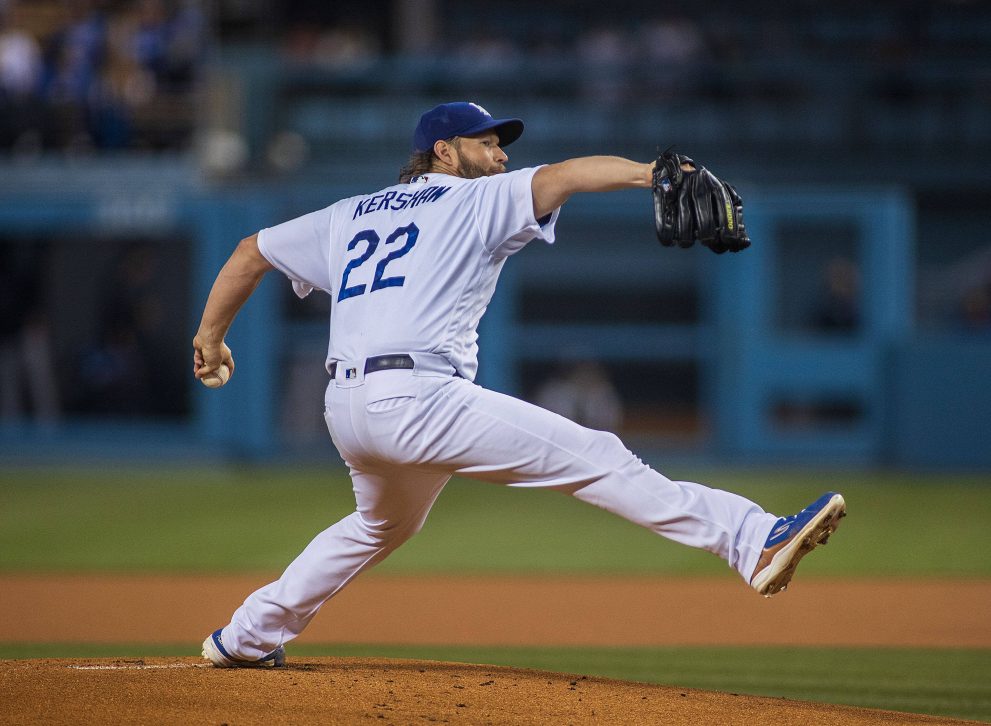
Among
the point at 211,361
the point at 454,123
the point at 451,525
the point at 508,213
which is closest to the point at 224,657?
the point at 211,361

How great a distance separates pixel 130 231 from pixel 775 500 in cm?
775

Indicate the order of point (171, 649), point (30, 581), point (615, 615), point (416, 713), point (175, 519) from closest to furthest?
point (416, 713), point (171, 649), point (615, 615), point (30, 581), point (175, 519)

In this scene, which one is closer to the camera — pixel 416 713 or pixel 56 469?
pixel 416 713

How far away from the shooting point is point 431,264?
3.82 metres

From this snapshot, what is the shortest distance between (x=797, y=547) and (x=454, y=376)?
3.60 ft

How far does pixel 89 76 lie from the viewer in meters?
14.8

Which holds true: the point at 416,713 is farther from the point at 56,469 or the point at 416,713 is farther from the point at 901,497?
the point at 56,469

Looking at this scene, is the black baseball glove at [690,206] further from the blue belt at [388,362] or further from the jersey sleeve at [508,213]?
the blue belt at [388,362]

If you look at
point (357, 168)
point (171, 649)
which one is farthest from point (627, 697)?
point (357, 168)

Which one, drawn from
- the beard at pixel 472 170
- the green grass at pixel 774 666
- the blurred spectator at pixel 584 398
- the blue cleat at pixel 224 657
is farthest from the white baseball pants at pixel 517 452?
the blurred spectator at pixel 584 398

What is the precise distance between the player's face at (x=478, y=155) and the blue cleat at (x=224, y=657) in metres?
1.69

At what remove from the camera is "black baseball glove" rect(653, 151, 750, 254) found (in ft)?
11.8

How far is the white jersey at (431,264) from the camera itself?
3779mm

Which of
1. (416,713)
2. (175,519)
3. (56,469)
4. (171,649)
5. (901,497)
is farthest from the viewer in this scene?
(56,469)
